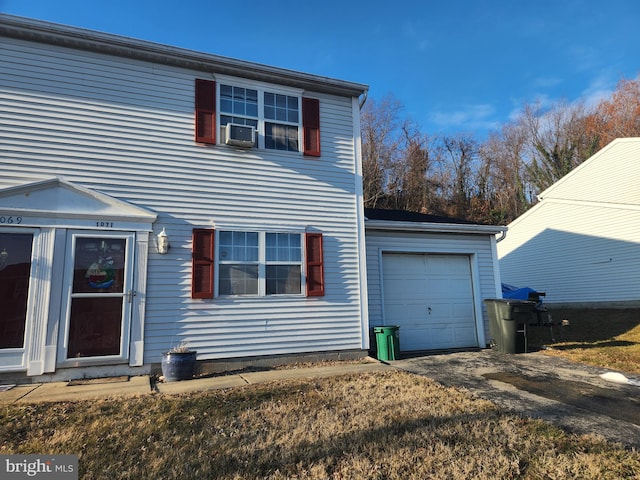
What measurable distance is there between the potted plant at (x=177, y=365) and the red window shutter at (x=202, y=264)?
107 centimetres

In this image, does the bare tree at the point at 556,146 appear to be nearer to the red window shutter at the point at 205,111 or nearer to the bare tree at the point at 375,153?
the bare tree at the point at 375,153

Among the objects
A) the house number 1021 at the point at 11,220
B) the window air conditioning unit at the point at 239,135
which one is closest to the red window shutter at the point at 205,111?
the window air conditioning unit at the point at 239,135

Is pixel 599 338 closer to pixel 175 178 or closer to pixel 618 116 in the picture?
pixel 175 178

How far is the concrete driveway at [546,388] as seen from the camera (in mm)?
4156

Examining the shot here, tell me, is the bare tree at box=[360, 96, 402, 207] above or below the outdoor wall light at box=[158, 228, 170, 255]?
above

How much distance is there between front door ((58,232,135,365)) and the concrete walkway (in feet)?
1.51

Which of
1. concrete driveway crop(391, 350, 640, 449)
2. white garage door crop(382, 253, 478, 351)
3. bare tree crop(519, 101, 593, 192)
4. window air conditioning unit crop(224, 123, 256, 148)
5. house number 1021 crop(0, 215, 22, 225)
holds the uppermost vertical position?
bare tree crop(519, 101, 593, 192)

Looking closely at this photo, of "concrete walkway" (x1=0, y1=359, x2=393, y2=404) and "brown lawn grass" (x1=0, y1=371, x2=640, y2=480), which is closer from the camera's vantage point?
"brown lawn grass" (x1=0, y1=371, x2=640, y2=480)

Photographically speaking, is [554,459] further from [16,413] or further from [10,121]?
[10,121]

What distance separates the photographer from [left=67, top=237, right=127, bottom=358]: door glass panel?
6.07 meters
